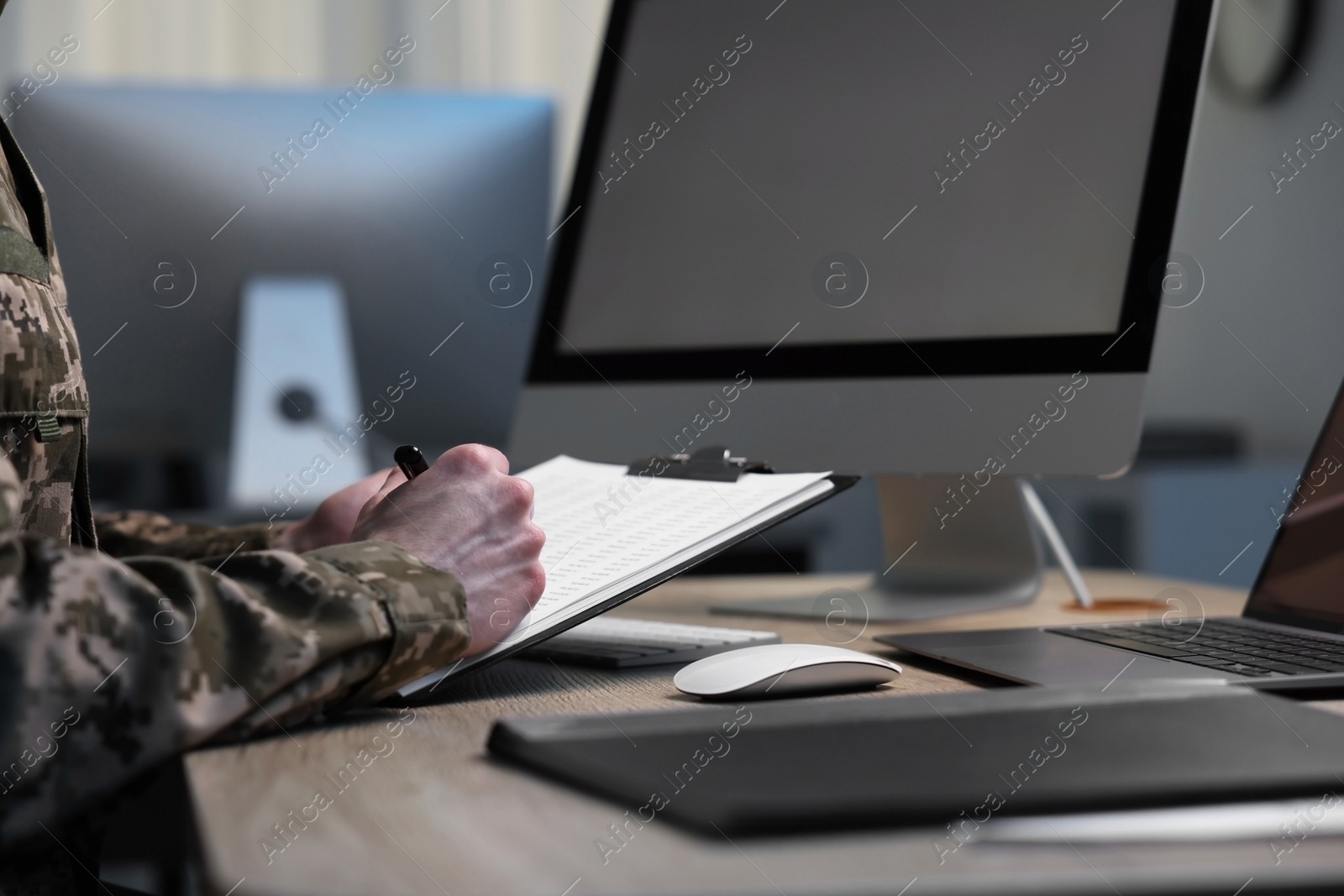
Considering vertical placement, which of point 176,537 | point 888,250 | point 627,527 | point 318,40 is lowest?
point 176,537

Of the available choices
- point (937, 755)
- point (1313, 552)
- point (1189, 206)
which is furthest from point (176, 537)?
point (1189, 206)

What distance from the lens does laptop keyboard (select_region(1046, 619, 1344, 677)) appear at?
616mm

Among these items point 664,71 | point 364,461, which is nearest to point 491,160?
point 664,71

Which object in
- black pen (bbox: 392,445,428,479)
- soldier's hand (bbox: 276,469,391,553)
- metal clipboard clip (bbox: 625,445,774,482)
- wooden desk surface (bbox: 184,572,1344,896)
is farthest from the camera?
soldier's hand (bbox: 276,469,391,553)

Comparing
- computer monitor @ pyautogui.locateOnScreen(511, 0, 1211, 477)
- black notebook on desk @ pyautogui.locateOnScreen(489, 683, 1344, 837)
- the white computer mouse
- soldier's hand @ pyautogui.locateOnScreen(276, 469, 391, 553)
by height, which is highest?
computer monitor @ pyautogui.locateOnScreen(511, 0, 1211, 477)

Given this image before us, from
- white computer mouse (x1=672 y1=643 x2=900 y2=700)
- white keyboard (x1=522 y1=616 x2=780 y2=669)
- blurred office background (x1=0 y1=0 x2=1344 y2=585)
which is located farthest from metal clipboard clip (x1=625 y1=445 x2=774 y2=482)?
blurred office background (x1=0 y1=0 x2=1344 y2=585)

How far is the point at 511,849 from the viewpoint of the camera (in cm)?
36

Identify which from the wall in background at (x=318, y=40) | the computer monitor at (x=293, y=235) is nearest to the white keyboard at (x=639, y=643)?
the computer monitor at (x=293, y=235)

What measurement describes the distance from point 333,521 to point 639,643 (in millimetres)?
300

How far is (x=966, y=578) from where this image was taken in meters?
1.10

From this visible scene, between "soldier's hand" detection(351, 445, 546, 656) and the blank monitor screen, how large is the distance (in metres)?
0.44

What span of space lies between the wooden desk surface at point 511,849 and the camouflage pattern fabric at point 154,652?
0.03m

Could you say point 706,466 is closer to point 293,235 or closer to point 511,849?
point 511,849

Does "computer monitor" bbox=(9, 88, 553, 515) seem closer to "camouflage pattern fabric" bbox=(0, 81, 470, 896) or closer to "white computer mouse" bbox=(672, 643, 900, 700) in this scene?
"camouflage pattern fabric" bbox=(0, 81, 470, 896)
